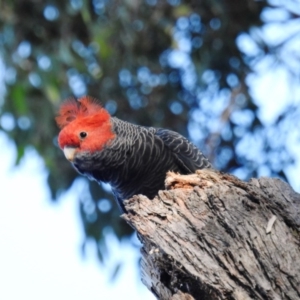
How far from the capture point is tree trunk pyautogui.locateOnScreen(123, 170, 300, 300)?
9.41 ft

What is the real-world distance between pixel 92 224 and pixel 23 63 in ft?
5.41

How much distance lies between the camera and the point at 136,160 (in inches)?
176

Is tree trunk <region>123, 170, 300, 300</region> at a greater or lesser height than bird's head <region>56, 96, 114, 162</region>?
lesser

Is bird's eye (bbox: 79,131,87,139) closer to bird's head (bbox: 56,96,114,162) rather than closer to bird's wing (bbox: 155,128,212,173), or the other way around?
bird's head (bbox: 56,96,114,162)

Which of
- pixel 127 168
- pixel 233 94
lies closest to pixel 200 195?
pixel 127 168

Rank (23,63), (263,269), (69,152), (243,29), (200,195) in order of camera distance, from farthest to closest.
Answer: (243,29), (23,63), (69,152), (200,195), (263,269)

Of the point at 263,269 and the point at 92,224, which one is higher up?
the point at 92,224

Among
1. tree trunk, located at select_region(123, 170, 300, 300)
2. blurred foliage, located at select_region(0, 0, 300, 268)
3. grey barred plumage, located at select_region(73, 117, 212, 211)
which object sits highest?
blurred foliage, located at select_region(0, 0, 300, 268)

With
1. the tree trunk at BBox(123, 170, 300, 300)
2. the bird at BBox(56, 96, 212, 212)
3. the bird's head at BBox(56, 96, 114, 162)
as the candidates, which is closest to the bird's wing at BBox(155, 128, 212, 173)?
the bird at BBox(56, 96, 212, 212)

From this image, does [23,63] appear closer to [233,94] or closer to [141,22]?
[141,22]

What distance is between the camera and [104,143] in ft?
14.5

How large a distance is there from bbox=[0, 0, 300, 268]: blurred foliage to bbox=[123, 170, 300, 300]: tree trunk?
8.41 feet

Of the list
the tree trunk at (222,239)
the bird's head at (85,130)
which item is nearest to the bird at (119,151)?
the bird's head at (85,130)

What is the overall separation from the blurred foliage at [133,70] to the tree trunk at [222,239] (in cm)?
256
